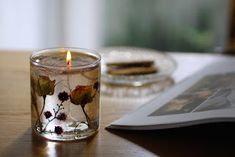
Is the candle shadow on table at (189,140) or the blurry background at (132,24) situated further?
the blurry background at (132,24)

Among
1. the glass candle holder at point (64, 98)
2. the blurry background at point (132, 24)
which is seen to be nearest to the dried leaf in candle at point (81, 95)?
the glass candle holder at point (64, 98)

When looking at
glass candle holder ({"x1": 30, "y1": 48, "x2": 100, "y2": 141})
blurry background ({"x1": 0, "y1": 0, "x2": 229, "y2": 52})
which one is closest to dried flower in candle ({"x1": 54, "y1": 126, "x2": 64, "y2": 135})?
glass candle holder ({"x1": 30, "y1": 48, "x2": 100, "y2": 141})

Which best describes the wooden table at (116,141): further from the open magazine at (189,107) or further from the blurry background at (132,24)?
the blurry background at (132,24)

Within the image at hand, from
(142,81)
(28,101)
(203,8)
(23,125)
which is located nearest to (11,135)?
(23,125)

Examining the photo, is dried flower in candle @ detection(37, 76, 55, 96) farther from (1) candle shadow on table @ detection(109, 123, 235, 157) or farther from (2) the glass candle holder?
(1) candle shadow on table @ detection(109, 123, 235, 157)

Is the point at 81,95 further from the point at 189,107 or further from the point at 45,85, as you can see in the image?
the point at 189,107

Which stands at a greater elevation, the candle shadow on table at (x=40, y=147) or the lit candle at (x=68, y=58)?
the lit candle at (x=68, y=58)

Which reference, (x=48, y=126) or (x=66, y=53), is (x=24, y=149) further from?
(x=66, y=53)
